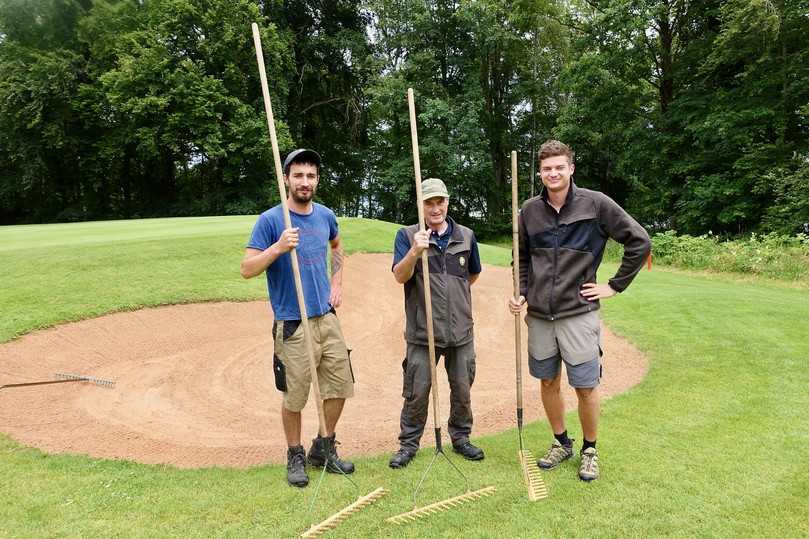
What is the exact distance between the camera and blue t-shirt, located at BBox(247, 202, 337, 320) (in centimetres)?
407

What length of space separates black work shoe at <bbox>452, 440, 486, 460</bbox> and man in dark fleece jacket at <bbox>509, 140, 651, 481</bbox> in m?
0.84

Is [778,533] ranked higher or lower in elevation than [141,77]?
lower

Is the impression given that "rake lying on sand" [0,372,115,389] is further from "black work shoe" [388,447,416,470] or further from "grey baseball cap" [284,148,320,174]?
"grey baseball cap" [284,148,320,174]

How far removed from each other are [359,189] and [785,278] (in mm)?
27534

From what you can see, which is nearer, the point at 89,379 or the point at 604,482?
the point at 604,482

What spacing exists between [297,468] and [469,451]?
1451 mm

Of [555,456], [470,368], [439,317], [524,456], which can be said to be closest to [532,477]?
[524,456]

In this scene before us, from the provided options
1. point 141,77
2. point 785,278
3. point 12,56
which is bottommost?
point 785,278

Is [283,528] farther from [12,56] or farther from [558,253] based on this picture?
[12,56]

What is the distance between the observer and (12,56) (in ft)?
103

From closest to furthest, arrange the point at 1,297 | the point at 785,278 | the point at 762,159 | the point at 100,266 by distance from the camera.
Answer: the point at 1,297
the point at 100,266
the point at 785,278
the point at 762,159

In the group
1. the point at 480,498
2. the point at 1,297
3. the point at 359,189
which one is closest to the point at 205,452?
the point at 480,498

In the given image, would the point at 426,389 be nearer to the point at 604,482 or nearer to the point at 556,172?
the point at 604,482

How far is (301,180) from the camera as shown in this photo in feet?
13.4
